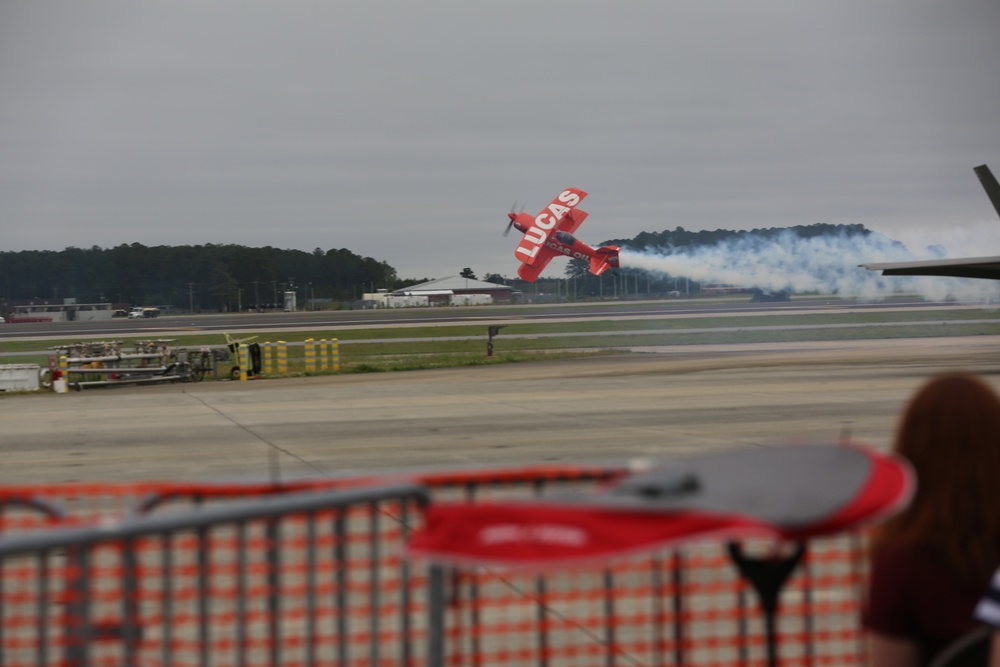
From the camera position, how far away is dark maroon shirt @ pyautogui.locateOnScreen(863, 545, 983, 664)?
3.32 meters

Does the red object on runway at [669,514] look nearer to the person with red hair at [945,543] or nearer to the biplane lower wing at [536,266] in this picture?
the person with red hair at [945,543]

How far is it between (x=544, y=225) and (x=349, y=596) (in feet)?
202

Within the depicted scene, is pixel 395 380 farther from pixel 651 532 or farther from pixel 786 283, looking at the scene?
pixel 786 283

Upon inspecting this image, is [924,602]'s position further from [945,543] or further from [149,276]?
[149,276]

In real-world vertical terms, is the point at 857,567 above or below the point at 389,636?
above

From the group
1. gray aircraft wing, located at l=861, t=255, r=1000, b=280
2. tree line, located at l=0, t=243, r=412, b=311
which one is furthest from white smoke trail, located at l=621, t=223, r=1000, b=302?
tree line, located at l=0, t=243, r=412, b=311

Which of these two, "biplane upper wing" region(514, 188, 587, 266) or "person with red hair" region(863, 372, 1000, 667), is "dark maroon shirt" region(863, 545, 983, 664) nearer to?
"person with red hair" region(863, 372, 1000, 667)

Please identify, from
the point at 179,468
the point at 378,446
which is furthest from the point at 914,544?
the point at 378,446

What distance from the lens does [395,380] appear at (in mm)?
32969

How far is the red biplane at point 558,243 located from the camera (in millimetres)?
68812

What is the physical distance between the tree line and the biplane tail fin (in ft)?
366

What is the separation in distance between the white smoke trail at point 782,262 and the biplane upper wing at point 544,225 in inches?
212

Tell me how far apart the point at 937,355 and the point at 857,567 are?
119 ft

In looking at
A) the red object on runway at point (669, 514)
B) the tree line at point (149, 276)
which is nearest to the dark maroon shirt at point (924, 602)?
the red object on runway at point (669, 514)
